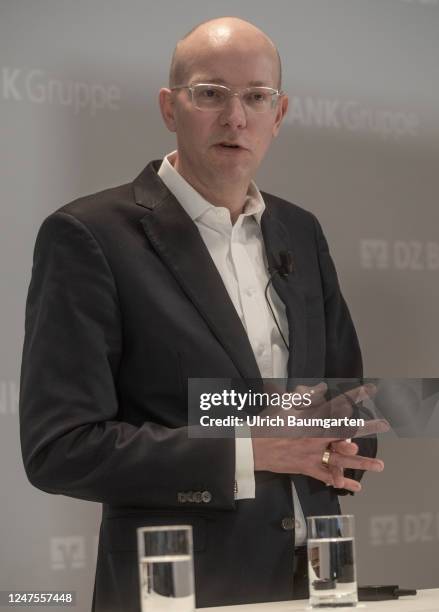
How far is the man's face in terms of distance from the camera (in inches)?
94.3

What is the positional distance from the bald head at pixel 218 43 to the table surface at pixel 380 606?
115cm

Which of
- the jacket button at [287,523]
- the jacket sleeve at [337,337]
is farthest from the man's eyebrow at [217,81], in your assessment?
the jacket button at [287,523]

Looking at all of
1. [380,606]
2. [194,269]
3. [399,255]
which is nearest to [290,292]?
[194,269]

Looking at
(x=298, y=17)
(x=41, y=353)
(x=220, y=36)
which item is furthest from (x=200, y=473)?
(x=298, y=17)

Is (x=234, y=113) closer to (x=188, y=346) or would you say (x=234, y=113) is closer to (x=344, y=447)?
(x=188, y=346)

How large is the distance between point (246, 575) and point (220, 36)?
115cm

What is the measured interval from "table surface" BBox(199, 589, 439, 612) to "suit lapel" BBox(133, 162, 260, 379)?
506mm

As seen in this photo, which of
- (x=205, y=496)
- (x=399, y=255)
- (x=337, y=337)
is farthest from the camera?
(x=399, y=255)

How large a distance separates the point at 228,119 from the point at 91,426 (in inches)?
28.9

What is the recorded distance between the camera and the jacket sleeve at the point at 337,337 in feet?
8.21

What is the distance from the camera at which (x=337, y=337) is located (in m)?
2.53

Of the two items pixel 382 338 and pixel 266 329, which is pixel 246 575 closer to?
pixel 266 329

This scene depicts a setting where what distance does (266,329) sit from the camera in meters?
2.38

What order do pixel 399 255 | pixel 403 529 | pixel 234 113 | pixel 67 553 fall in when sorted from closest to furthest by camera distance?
pixel 234 113, pixel 67 553, pixel 403 529, pixel 399 255
